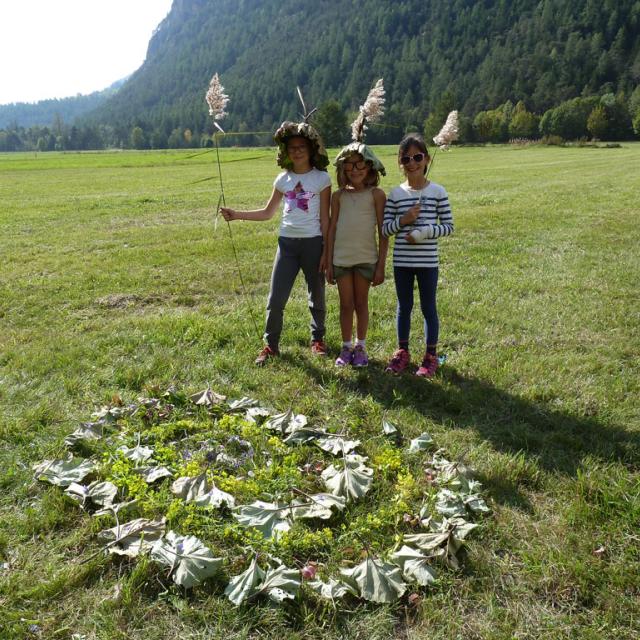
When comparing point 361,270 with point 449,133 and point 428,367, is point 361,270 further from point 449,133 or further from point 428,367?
point 449,133

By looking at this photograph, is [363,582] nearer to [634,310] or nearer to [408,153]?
[408,153]

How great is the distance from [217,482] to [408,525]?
4.28ft

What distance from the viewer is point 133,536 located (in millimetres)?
2928

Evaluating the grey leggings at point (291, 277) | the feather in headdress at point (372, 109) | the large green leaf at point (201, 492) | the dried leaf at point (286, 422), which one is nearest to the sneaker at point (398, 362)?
the grey leggings at point (291, 277)

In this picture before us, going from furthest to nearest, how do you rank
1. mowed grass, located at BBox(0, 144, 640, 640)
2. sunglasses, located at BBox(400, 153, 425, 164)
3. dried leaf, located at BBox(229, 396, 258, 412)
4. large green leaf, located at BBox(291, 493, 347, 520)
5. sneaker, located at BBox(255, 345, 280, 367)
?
sneaker, located at BBox(255, 345, 280, 367) → sunglasses, located at BBox(400, 153, 425, 164) → dried leaf, located at BBox(229, 396, 258, 412) → large green leaf, located at BBox(291, 493, 347, 520) → mowed grass, located at BBox(0, 144, 640, 640)

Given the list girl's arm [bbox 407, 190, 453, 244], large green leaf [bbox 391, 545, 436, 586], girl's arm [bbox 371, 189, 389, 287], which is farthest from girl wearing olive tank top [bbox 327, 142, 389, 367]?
large green leaf [bbox 391, 545, 436, 586]

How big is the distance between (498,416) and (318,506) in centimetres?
206

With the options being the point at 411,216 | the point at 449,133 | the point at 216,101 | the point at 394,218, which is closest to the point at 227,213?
the point at 216,101

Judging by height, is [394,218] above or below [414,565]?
above

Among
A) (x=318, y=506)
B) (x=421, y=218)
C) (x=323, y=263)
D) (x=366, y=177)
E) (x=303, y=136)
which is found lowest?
(x=318, y=506)

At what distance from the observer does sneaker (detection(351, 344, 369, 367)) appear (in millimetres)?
5363

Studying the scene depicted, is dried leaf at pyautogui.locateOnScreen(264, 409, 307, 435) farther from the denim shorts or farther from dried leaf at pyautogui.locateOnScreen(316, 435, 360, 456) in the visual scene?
the denim shorts

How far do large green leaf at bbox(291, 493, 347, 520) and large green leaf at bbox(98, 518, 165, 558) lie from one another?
83cm

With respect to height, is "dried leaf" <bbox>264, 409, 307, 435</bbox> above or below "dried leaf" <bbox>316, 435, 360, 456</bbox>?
above
